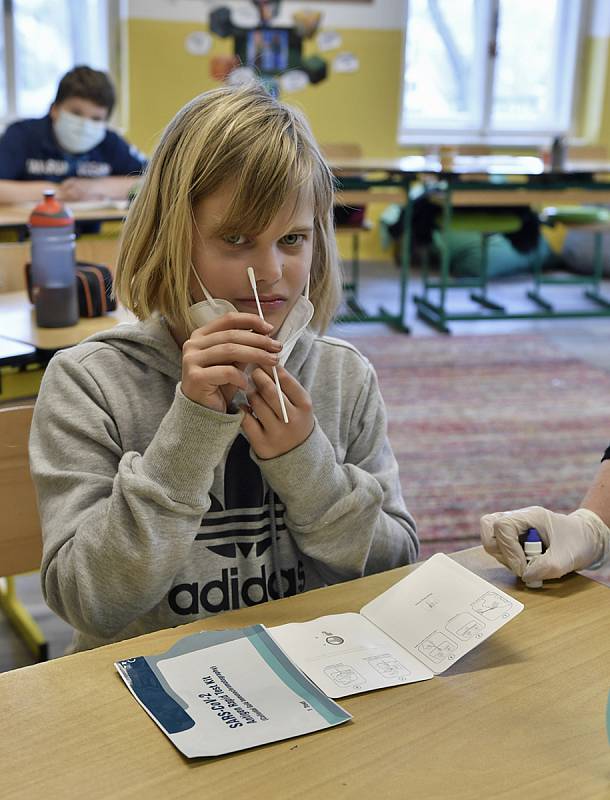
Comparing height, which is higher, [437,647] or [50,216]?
[50,216]

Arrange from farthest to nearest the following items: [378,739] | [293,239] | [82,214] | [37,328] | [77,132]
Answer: [77,132] < [82,214] < [37,328] < [293,239] < [378,739]

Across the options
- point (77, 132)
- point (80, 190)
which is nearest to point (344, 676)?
point (80, 190)

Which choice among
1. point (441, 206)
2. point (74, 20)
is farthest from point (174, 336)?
point (74, 20)

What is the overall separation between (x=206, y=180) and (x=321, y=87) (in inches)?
241

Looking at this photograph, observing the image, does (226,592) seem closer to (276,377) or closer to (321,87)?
(276,377)

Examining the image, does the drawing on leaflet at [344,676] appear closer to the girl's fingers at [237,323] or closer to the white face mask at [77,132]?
the girl's fingers at [237,323]

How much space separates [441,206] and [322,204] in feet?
14.0

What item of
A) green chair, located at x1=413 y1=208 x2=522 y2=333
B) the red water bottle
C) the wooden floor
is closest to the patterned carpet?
the wooden floor

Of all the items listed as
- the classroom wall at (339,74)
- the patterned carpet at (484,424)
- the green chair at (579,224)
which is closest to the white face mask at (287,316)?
the patterned carpet at (484,424)

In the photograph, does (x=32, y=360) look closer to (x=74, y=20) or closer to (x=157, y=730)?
(x=157, y=730)

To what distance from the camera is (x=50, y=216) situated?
6.50ft

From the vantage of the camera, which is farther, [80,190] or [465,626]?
[80,190]

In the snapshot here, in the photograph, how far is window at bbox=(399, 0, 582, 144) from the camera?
23.1 ft

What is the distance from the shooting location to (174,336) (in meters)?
1.12
